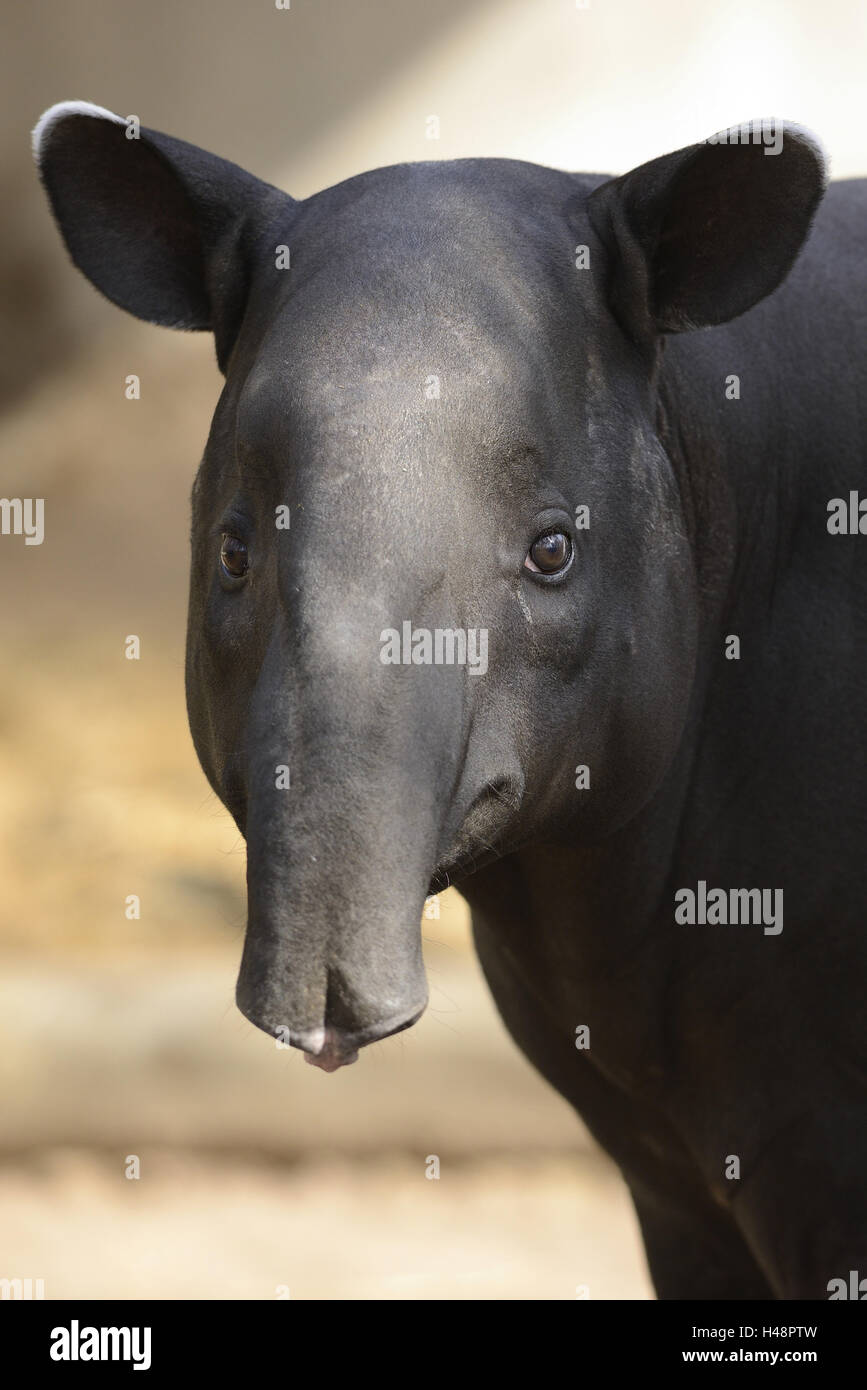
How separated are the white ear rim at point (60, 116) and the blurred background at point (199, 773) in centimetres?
284

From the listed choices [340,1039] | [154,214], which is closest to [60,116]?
[154,214]

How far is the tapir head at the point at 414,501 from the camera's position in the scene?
1.88 metres

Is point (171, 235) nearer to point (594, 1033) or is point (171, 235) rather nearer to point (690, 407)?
point (690, 407)

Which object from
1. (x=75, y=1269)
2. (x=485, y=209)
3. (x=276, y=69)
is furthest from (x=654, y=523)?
(x=276, y=69)

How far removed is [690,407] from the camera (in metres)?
2.71

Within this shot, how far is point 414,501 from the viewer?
204 cm

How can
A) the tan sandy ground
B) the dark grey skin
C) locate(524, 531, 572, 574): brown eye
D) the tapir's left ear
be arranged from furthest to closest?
1. the tan sandy ground
2. the tapir's left ear
3. locate(524, 531, 572, 574): brown eye
4. the dark grey skin

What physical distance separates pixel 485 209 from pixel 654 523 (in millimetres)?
505

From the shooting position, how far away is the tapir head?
188 centimetres

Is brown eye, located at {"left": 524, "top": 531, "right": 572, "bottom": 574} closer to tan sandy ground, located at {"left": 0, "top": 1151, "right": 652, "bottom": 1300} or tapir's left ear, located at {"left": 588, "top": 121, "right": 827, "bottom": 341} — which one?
tapir's left ear, located at {"left": 588, "top": 121, "right": 827, "bottom": 341}

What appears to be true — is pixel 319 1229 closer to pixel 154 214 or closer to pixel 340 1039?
pixel 154 214

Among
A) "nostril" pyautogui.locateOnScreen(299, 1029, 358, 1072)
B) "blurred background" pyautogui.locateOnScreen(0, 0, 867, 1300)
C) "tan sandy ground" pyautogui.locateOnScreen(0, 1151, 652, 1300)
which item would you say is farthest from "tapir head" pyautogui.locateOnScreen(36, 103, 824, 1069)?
"tan sandy ground" pyautogui.locateOnScreen(0, 1151, 652, 1300)

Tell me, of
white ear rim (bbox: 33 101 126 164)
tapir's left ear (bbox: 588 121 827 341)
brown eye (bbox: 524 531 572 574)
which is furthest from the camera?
white ear rim (bbox: 33 101 126 164)

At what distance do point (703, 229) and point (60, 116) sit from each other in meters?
1.00
